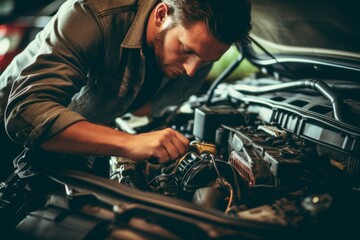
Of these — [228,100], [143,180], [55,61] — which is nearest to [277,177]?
[143,180]

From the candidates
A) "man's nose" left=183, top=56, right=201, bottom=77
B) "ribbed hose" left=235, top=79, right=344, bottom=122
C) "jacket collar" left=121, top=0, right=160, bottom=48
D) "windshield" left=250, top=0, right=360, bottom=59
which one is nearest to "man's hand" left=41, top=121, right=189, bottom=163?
"man's nose" left=183, top=56, right=201, bottom=77

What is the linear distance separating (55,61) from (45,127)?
0.28 m

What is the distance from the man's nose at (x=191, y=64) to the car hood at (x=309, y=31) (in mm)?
505

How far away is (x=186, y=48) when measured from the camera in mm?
1237

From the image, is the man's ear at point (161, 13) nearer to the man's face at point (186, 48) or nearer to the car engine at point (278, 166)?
the man's face at point (186, 48)

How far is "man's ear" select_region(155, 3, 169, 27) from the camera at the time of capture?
52.3 inches

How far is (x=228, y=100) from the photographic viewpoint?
201 cm

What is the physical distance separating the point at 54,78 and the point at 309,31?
3.92 feet

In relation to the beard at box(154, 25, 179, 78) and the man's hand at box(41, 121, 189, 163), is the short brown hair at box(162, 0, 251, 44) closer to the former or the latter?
the beard at box(154, 25, 179, 78)

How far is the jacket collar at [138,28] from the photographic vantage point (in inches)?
54.6

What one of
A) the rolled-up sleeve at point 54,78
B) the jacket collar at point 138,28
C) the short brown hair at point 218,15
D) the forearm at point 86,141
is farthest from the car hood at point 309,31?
the forearm at point 86,141

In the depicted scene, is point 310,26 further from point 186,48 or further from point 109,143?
point 109,143

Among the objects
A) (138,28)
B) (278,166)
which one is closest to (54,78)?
(138,28)

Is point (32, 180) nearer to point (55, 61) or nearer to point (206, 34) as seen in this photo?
point (55, 61)
